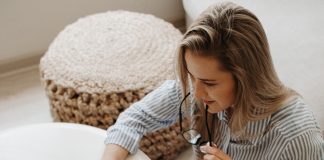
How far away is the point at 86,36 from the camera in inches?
61.1

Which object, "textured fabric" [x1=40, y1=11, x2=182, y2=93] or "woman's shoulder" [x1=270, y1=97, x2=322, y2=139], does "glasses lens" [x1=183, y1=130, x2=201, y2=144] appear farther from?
"textured fabric" [x1=40, y1=11, x2=182, y2=93]

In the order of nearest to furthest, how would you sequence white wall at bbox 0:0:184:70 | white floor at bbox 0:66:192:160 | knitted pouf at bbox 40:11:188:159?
knitted pouf at bbox 40:11:188:159
white floor at bbox 0:66:192:160
white wall at bbox 0:0:184:70

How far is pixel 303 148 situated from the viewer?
852 mm

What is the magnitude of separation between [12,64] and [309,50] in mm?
1321

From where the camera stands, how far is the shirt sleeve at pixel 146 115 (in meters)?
1.02

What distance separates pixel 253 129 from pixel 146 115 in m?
0.26

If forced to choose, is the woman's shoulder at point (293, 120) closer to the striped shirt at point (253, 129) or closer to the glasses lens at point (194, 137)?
the striped shirt at point (253, 129)

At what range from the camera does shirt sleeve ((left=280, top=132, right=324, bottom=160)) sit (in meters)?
0.85

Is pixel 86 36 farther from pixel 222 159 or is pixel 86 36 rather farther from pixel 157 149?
pixel 222 159

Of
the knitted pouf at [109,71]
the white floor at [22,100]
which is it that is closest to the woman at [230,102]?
the knitted pouf at [109,71]

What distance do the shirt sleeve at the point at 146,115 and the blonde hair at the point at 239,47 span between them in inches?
8.2

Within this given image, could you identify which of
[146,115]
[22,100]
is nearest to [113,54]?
[146,115]

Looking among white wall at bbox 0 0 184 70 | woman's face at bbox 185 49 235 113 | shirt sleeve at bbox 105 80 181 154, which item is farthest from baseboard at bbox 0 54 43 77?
woman's face at bbox 185 49 235 113

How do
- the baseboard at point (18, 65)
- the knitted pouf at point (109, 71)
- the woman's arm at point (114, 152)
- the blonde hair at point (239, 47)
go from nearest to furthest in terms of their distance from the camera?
the blonde hair at point (239, 47) < the woman's arm at point (114, 152) < the knitted pouf at point (109, 71) < the baseboard at point (18, 65)
